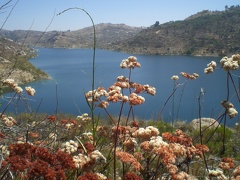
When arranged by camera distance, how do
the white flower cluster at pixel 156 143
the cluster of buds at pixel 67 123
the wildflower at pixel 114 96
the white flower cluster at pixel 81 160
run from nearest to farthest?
1. the white flower cluster at pixel 81 160
2. the white flower cluster at pixel 156 143
3. the wildflower at pixel 114 96
4. the cluster of buds at pixel 67 123

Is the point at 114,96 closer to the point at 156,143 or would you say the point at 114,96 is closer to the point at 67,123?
the point at 156,143

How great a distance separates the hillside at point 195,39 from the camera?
93.8 m

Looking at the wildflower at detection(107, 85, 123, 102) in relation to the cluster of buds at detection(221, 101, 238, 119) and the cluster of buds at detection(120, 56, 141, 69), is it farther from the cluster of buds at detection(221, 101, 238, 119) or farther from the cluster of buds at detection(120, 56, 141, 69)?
the cluster of buds at detection(221, 101, 238, 119)

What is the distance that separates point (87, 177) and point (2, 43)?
2823mm

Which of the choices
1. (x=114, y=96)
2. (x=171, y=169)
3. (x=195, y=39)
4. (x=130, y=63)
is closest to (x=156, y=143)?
(x=171, y=169)

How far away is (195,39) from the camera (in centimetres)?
10956

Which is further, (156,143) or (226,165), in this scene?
(226,165)

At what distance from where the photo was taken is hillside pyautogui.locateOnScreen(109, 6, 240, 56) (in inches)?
3693

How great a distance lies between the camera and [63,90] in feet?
111

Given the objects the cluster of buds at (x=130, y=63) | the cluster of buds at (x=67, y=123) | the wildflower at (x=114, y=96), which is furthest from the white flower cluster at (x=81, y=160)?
the cluster of buds at (x=67, y=123)

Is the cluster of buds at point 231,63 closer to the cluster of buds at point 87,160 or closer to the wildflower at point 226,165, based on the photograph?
the wildflower at point 226,165

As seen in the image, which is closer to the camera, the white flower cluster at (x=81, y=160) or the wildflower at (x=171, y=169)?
the white flower cluster at (x=81, y=160)

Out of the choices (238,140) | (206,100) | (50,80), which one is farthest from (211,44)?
(238,140)

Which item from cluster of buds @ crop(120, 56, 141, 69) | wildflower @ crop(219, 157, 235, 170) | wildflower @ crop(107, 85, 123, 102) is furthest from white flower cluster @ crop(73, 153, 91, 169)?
cluster of buds @ crop(120, 56, 141, 69)
